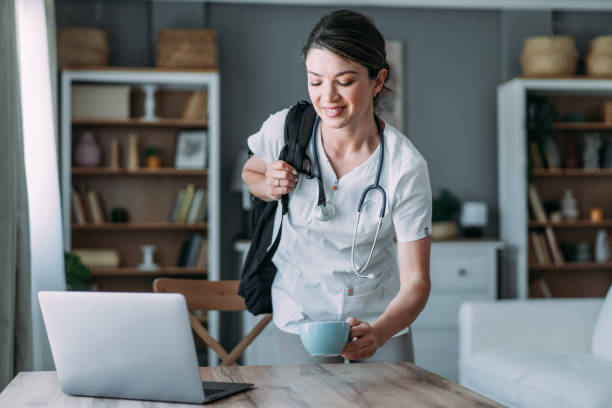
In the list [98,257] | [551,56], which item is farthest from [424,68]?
[98,257]

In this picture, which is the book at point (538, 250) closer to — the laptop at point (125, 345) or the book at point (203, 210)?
the book at point (203, 210)

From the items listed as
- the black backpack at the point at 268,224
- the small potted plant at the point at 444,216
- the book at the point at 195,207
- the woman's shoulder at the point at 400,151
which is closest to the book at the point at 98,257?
the book at the point at 195,207

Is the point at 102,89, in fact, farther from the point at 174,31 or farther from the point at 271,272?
the point at 271,272

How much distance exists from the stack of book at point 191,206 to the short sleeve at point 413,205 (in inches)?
117

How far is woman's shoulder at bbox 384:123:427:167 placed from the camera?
157 cm

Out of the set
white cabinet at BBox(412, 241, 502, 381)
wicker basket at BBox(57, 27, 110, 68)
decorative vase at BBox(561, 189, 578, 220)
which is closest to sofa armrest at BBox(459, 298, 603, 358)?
white cabinet at BBox(412, 241, 502, 381)

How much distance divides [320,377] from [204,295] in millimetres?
807

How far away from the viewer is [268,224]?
5.76 feet

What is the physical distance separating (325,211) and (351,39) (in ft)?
1.29

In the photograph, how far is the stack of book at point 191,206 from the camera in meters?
4.42

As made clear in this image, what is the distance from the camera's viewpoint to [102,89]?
436 cm

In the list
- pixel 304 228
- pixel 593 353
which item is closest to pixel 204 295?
pixel 304 228

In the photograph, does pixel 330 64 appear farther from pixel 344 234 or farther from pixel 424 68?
pixel 424 68

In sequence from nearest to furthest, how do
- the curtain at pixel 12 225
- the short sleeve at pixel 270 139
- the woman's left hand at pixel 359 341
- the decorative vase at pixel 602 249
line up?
the woman's left hand at pixel 359 341 < the short sleeve at pixel 270 139 < the curtain at pixel 12 225 < the decorative vase at pixel 602 249
